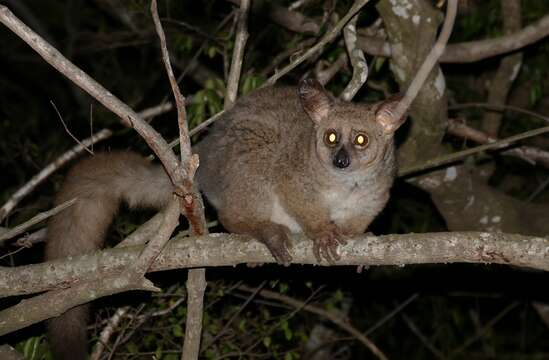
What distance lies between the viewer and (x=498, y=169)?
296 inches

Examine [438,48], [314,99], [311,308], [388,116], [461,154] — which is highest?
[438,48]

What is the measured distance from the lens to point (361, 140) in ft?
15.1

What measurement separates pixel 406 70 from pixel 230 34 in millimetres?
1416

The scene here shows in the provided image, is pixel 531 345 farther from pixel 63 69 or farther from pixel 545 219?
pixel 63 69

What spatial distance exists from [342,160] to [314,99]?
0.45m

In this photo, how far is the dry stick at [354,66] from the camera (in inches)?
189

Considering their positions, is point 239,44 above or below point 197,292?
above

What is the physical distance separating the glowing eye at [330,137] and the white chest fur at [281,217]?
49 cm

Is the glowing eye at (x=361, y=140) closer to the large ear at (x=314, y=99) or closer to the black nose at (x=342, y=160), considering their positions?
the black nose at (x=342, y=160)

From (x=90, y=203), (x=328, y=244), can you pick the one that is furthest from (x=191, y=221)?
(x=90, y=203)

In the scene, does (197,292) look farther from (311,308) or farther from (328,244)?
(311,308)

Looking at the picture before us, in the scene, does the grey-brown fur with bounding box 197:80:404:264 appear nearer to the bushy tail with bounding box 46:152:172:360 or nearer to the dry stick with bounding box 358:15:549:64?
the bushy tail with bounding box 46:152:172:360

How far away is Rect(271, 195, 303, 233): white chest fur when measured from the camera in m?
4.70

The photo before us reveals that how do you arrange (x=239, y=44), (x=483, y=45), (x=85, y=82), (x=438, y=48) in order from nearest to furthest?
(x=438, y=48), (x=85, y=82), (x=239, y=44), (x=483, y=45)
